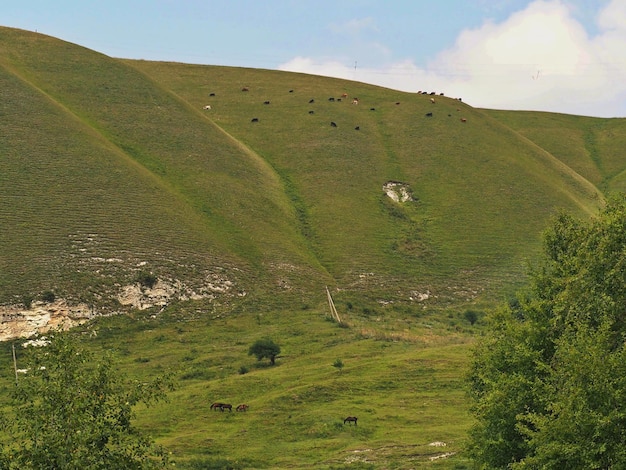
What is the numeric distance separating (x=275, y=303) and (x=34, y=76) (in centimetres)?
6837

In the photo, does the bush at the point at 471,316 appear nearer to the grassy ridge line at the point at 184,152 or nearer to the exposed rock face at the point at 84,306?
the grassy ridge line at the point at 184,152

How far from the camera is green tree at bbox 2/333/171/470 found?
62.6 ft

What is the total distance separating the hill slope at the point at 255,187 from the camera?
264 feet

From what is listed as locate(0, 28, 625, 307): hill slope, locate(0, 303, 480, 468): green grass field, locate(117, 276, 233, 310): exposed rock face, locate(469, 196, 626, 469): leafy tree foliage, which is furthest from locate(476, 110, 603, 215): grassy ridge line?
locate(469, 196, 626, 469): leafy tree foliage

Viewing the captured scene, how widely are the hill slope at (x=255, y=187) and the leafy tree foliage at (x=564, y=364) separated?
24413mm

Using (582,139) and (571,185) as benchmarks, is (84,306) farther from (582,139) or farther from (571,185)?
(582,139)

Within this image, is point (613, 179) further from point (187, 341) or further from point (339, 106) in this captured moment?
point (187, 341)

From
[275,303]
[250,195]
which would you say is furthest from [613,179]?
[275,303]

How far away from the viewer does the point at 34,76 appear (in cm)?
12294

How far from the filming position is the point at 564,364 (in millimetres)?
26141

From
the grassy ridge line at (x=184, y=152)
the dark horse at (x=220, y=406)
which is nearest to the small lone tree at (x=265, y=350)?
the dark horse at (x=220, y=406)

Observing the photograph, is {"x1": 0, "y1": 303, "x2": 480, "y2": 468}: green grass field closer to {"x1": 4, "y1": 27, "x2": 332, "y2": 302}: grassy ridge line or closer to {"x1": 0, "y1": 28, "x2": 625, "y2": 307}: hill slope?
{"x1": 0, "y1": 28, "x2": 625, "y2": 307}: hill slope

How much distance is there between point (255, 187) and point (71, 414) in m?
87.2

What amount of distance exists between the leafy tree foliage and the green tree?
1240cm
